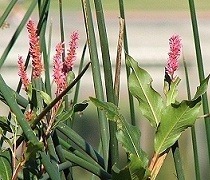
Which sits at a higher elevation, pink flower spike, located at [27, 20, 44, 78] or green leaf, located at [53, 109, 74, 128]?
pink flower spike, located at [27, 20, 44, 78]

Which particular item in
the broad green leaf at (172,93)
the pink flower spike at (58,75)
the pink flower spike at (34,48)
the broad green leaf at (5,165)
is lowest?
the broad green leaf at (5,165)

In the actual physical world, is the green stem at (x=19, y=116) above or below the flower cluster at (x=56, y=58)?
below

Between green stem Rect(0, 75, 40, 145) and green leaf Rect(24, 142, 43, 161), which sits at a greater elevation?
green stem Rect(0, 75, 40, 145)

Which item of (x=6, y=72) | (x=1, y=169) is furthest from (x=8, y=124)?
(x=6, y=72)

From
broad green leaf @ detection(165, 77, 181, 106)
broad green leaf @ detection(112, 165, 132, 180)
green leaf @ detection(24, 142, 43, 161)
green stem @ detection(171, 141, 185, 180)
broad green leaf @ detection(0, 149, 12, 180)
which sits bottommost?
green stem @ detection(171, 141, 185, 180)
